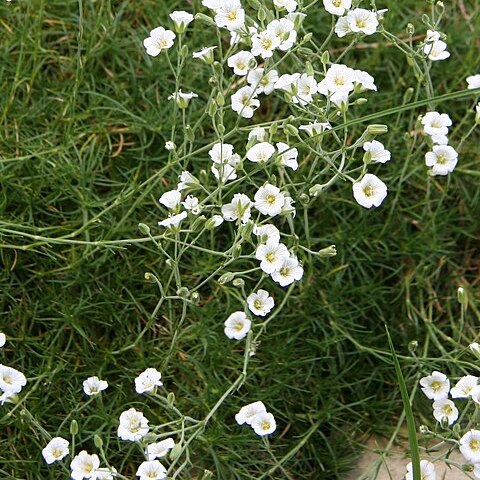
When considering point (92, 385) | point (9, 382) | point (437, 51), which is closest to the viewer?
point (9, 382)

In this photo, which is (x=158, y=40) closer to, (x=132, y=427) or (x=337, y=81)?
(x=337, y=81)

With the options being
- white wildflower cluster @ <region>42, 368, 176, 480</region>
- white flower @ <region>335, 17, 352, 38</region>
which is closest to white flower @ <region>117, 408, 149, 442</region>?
white wildflower cluster @ <region>42, 368, 176, 480</region>

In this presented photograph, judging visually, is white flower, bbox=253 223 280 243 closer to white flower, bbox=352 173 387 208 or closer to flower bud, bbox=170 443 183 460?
white flower, bbox=352 173 387 208

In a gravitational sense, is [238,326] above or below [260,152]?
below

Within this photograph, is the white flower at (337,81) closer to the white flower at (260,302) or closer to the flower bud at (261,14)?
the flower bud at (261,14)

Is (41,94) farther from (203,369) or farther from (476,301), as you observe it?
(476,301)

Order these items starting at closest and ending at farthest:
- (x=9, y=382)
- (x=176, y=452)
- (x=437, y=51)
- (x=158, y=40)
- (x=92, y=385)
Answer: (x=176, y=452)
(x=9, y=382)
(x=92, y=385)
(x=158, y=40)
(x=437, y=51)

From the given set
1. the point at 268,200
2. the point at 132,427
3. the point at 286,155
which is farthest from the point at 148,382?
the point at 286,155
